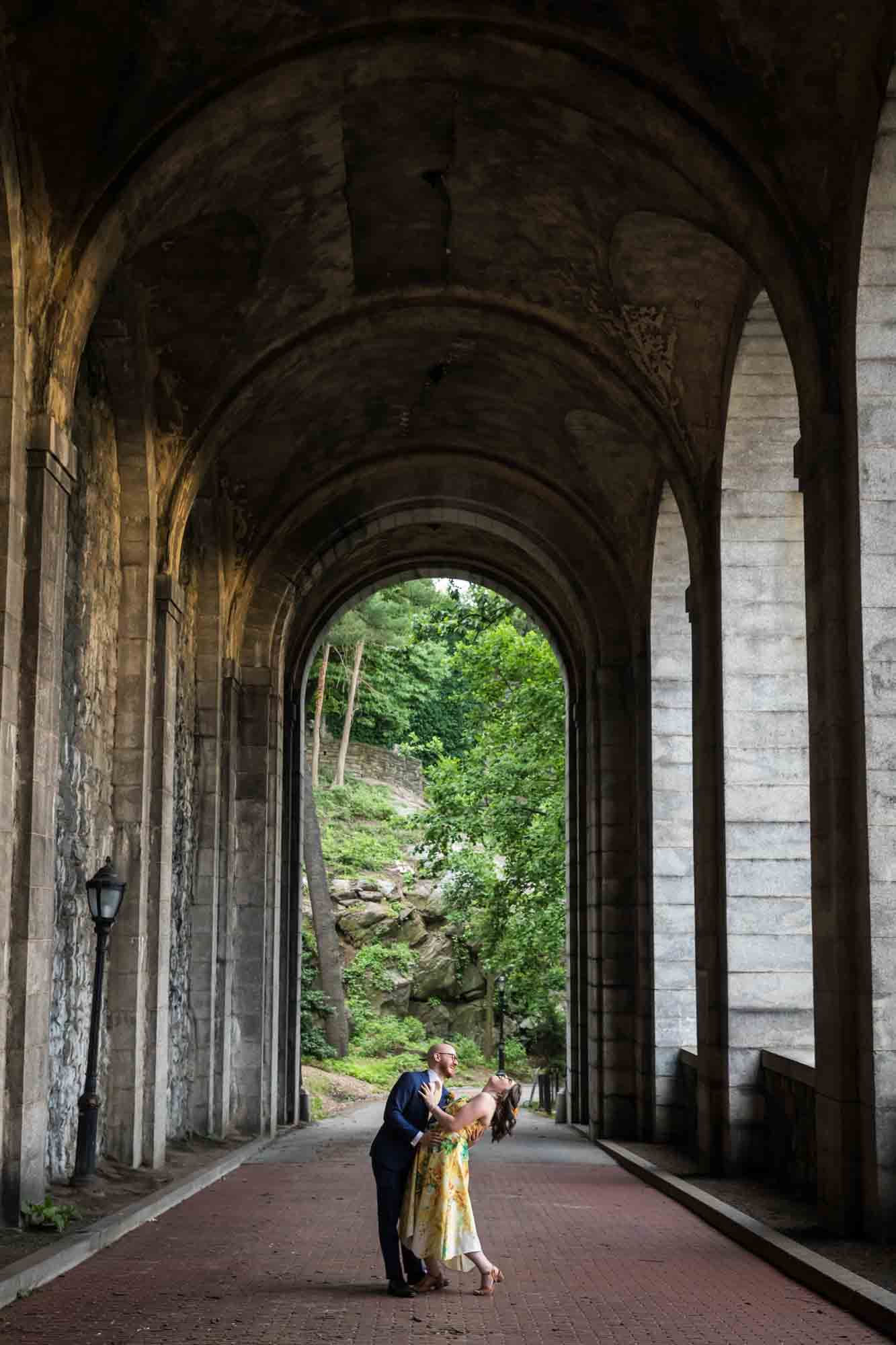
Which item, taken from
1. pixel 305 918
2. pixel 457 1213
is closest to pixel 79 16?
pixel 457 1213

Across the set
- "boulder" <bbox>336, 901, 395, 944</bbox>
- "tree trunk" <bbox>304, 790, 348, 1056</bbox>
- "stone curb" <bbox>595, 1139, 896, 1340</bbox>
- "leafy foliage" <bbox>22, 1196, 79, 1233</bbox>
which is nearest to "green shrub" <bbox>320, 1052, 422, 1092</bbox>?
"tree trunk" <bbox>304, 790, 348, 1056</bbox>

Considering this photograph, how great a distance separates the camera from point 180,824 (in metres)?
15.2

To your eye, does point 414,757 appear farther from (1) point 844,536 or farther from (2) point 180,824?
(1) point 844,536

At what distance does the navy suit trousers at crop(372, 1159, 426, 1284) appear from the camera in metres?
7.25

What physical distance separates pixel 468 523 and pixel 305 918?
17.1 meters

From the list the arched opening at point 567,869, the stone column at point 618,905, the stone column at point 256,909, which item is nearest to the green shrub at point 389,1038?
the arched opening at point 567,869

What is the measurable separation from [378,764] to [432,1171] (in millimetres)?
36017

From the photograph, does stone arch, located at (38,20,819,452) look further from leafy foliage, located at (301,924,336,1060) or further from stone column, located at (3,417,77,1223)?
leafy foliage, located at (301,924,336,1060)

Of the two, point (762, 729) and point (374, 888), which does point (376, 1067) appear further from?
point (762, 729)

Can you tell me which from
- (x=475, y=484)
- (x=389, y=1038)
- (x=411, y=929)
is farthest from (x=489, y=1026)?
(x=475, y=484)

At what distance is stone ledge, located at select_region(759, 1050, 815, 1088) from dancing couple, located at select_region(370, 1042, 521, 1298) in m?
3.24

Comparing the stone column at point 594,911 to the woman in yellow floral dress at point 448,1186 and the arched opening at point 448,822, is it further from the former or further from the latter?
the woman in yellow floral dress at point 448,1186

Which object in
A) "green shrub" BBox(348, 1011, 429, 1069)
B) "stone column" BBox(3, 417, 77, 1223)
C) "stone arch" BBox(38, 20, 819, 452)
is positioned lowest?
"green shrub" BBox(348, 1011, 429, 1069)

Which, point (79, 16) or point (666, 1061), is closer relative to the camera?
point (79, 16)
